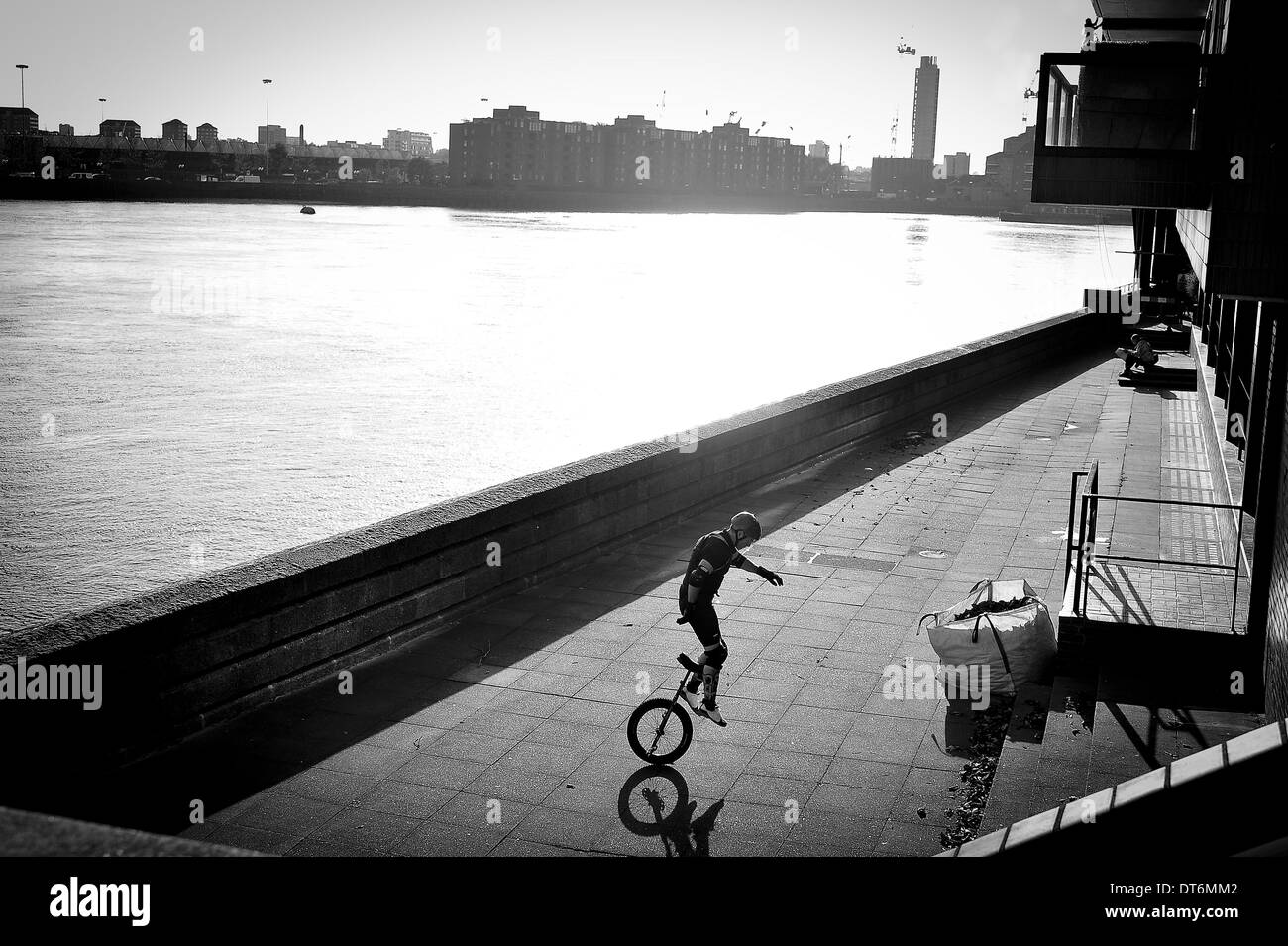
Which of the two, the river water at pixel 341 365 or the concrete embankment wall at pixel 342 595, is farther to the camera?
the river water at pixel 341 365

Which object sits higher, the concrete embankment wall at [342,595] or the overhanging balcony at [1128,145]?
the overhanging balcony at [1128,145]

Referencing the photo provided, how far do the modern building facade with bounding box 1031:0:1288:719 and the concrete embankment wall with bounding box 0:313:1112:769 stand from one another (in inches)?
204

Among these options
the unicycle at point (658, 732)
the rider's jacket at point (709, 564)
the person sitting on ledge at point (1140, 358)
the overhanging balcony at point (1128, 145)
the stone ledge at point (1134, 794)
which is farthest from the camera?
the person sitting on ledge at point (1140, 358)

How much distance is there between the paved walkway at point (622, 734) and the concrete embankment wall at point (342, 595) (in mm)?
240

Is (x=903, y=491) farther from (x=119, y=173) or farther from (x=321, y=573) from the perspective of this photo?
(x=119, y=173)

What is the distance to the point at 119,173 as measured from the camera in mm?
198375

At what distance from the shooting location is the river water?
21.4m

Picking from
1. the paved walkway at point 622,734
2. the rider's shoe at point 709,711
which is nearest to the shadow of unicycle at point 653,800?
the paved walkway at point 622,734

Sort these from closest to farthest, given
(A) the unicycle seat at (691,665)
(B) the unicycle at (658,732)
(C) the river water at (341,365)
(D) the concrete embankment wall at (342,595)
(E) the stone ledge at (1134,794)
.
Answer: (E) the stone ledge at (1134,794)
(D) the concrete embankment wall at (342,595)
(B) the unicycle at (658,732)
(A) the unicycle seat at (691,665)
(C) the river water at (341,365)

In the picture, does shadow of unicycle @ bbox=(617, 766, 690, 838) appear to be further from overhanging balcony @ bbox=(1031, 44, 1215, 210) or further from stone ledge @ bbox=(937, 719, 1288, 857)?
overhanging balcony @ bbox=(1031, 44, 1215, 210)

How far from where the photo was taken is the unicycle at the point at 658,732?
7.94 meters

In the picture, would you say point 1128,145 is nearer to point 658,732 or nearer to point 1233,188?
point 1233,188

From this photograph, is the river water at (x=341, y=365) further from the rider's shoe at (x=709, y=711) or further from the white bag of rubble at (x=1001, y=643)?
the white bag of rubble at (x=1001, y=643)

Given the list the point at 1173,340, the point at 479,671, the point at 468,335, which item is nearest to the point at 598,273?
the point at 468,335
